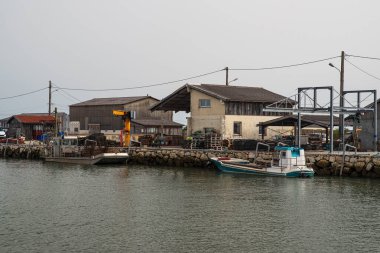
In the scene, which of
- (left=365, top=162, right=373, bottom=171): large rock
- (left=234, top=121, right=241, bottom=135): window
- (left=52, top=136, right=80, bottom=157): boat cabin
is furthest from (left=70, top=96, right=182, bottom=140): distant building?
(left=365, top=162, right=373, bottom=171): large rock

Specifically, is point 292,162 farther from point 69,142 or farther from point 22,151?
point 22,151

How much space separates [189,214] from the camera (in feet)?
75.8

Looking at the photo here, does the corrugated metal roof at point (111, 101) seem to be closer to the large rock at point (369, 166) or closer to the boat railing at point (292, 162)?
the boat railing at point (292, 162)

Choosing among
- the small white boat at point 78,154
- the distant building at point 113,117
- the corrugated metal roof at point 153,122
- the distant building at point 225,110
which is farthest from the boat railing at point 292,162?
the distant building at point 113,117

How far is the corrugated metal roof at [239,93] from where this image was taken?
50450 millimetres

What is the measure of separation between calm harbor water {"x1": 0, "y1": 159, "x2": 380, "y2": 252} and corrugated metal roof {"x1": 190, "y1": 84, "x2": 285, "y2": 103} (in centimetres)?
1542

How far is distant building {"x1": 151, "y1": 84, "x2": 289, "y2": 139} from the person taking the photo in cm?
4997

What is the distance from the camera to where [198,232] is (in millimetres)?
19812

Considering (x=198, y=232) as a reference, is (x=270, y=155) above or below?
above

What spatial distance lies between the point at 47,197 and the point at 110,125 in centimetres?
4681

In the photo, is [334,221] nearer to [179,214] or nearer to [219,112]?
[179,214]

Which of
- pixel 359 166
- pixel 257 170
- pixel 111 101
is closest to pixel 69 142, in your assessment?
pixel 257 170

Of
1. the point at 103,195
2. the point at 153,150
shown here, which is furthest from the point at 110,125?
the point at 103,195

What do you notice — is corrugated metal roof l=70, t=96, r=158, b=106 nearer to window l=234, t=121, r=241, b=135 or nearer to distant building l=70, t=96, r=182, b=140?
distant building l=70, t=96, r=182, b=140
